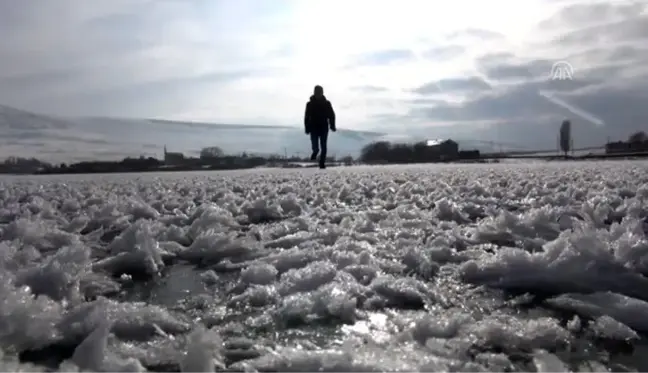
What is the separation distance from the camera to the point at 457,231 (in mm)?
5449

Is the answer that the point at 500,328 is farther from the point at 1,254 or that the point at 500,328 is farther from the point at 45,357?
the point at 1,254

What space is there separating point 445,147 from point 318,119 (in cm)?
6456

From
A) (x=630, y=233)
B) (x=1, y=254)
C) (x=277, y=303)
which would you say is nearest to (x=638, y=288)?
(x=630, y=233)

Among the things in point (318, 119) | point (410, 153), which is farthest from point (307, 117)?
point (410, 153)

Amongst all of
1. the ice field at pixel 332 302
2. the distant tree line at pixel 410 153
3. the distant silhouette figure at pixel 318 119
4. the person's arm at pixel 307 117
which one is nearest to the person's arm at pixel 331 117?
the distant silhouette figure at pixel 318 119

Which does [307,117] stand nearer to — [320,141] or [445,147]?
[320,141]

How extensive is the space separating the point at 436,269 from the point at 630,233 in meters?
1.37

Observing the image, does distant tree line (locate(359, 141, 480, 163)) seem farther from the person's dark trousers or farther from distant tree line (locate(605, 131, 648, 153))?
the person's dark trousers

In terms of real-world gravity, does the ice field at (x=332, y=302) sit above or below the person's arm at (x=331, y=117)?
below

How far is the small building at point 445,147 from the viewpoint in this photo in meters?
68.6

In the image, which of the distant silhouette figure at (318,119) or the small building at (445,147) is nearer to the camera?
the distant silhouette figure at (318,119)

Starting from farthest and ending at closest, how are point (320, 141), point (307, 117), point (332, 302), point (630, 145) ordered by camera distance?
point (630, 145) → point (320, 141) → point (307, 117) → point (332, 302)

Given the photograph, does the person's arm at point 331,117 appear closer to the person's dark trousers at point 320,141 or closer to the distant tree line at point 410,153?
the person's dark trousers at point 320,141

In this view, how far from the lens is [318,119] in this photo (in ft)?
26.2
